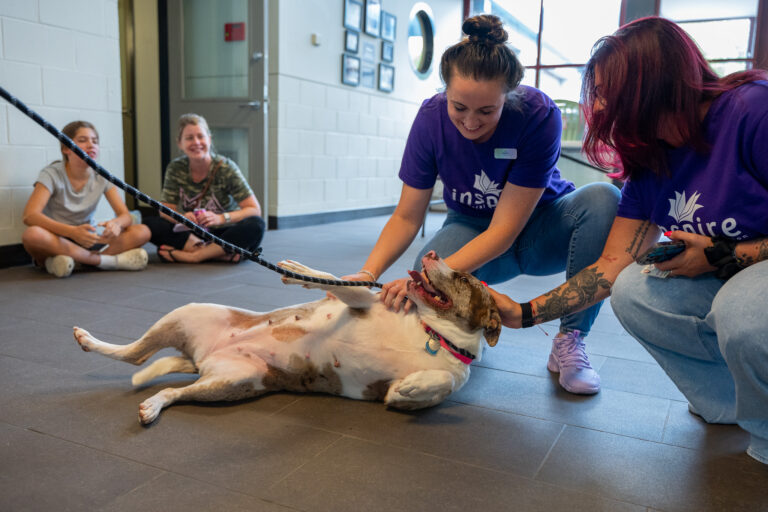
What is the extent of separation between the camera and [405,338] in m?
1.50

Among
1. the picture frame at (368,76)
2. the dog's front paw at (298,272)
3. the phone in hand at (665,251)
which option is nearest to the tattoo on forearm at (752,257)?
the phone in hand at (665,251)

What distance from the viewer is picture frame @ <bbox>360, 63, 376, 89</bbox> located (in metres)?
6.50

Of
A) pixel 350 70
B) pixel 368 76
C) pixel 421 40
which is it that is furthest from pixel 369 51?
pixel 421 40

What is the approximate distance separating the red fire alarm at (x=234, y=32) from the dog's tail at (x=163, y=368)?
13.7 ft

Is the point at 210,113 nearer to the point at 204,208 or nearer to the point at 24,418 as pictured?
the point at 204,208

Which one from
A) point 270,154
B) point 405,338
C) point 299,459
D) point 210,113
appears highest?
point 210,113

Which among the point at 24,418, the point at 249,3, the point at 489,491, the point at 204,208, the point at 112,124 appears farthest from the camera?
the point at 249,3

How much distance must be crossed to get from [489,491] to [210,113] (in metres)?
4.84

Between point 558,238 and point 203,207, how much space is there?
2436 millimetres

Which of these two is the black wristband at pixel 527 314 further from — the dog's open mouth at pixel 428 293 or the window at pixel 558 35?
the window at pixel 558 35

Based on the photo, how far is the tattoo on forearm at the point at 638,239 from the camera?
158cm

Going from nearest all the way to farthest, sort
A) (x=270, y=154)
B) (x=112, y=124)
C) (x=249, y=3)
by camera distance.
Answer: (x=112, y=124) < (x=249, y=3) < (x=270, y=154)

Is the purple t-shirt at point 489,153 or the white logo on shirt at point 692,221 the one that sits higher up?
the purple t-shirt at point 489,153

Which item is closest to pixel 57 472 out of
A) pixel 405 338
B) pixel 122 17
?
pixel 405 338
